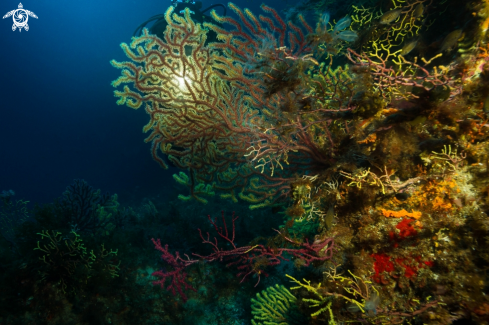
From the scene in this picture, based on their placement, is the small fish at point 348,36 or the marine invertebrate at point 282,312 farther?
the small fish at point 348,36

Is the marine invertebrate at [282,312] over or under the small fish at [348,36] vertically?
under

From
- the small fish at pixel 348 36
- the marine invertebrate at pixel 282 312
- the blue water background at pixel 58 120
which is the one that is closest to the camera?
the marine invertebrate at pixel 282 312

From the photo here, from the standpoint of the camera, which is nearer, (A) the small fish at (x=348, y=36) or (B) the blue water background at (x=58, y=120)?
(A) the small fish at (x=348, y=36)

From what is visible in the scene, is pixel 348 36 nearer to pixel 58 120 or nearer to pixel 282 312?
pixel 282 312

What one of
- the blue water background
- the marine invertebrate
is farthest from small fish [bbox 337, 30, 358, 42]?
the blue water background

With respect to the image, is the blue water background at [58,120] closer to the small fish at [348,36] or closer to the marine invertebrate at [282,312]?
the marine invertebrate at [282,312]

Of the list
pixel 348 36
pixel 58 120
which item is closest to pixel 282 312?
pixel 348 36

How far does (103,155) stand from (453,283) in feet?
162

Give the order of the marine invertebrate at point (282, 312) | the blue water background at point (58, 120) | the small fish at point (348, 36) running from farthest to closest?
the blue water background at point (58, 120) < the small fish at point (348, 36) < the marine invertebrate at point (282, 312)

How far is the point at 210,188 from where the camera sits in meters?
4.34

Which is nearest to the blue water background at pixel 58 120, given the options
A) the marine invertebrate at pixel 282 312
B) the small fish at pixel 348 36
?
the marine invertebrate at pixel 282 312

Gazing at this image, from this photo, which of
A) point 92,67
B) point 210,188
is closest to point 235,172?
point 210,188

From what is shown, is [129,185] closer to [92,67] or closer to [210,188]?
[210,188]

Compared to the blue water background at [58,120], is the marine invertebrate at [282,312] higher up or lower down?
→ lower down
